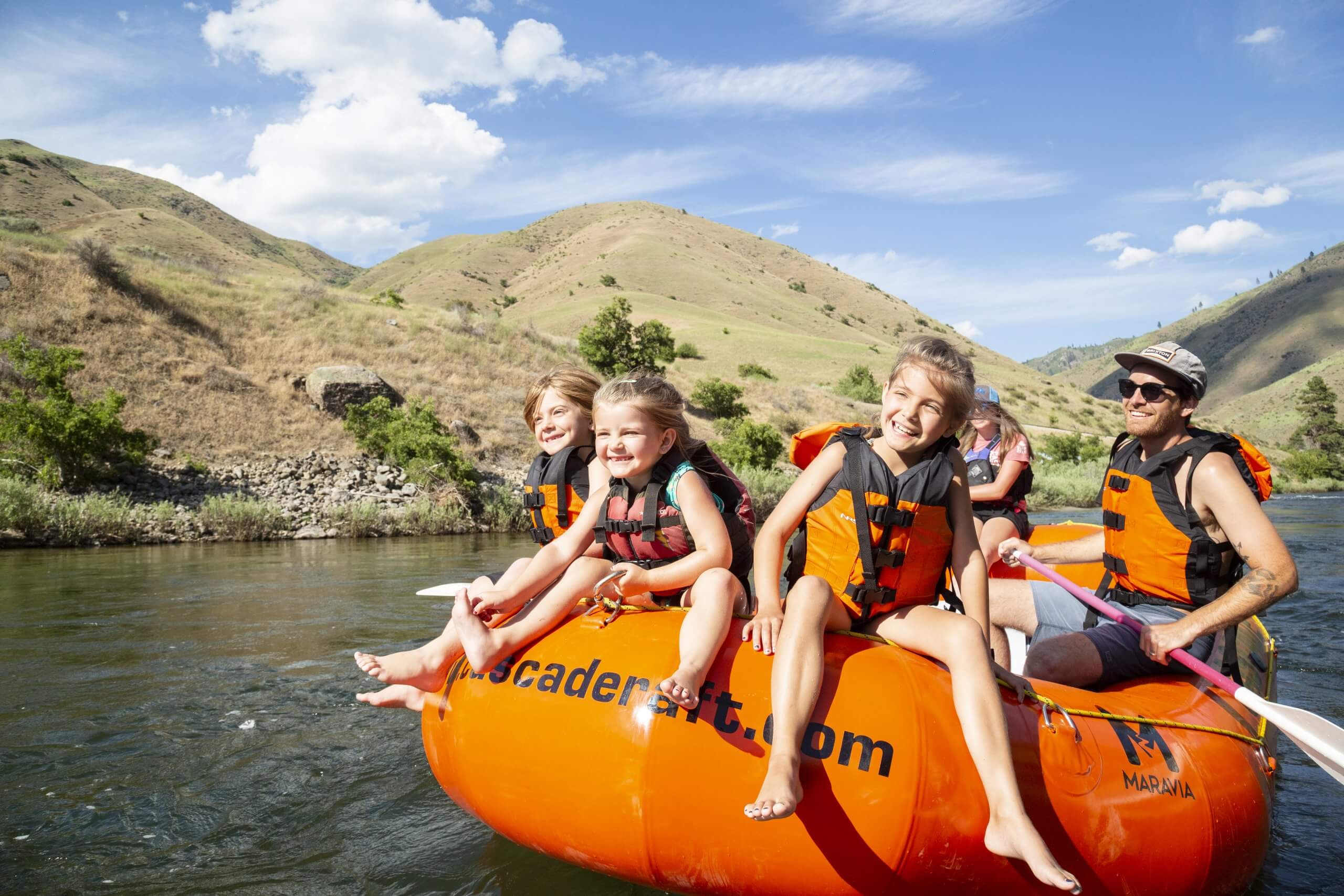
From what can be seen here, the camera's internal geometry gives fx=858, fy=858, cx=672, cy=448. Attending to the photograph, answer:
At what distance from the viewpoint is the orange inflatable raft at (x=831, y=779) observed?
2.47 meters

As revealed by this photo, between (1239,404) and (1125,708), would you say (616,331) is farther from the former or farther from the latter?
(1239,404)

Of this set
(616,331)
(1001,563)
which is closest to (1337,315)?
(616,331)

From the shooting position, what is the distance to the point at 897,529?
3.04m

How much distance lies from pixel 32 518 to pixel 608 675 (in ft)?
41.1

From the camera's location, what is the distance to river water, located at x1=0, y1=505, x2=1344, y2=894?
306 centimetres

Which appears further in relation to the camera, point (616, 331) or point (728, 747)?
point (616, 331)

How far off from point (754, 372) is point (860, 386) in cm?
509

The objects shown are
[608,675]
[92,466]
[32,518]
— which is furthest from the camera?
[92,466]

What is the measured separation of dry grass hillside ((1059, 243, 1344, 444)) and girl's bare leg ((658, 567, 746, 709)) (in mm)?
78708

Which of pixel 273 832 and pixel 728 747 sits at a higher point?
pixel 728 747

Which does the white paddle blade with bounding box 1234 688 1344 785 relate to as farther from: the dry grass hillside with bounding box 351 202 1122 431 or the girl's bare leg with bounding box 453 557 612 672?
the dry grass hillside with bounding box 351 202 1122 431

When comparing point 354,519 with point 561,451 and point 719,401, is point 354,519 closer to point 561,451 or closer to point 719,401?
point 561,451

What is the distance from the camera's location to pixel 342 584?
30.0ft

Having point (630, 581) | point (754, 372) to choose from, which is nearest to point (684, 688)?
point (630, 581)
